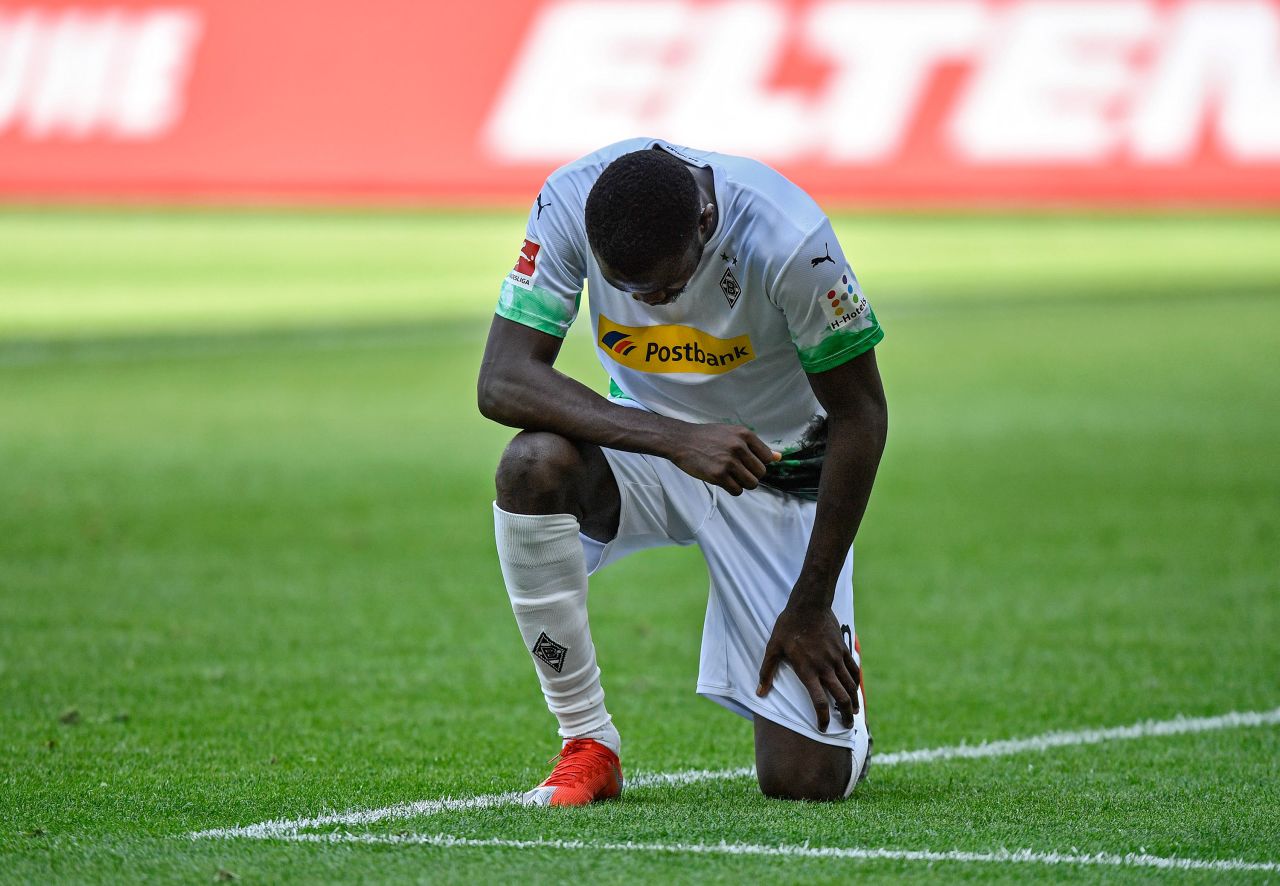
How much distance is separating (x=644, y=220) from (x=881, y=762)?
1891 millimetres

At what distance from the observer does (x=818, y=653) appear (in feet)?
16.0

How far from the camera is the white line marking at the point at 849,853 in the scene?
4.02 meters

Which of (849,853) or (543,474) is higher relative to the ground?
(543,474)

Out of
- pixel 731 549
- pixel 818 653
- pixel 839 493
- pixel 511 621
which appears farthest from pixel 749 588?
pixel 511 621

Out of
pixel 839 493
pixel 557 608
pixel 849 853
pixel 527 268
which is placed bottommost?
pixel 557 608

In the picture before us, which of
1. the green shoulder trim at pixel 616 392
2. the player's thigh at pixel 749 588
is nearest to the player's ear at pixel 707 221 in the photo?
the green shoulder trim at pixel 616 392

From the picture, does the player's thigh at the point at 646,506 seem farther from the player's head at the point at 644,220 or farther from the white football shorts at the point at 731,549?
the player's head at the point at 644,220

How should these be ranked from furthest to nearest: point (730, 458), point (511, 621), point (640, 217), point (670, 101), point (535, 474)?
point (670, 101) → point (511, 621) → point (535, 474) → point (730, 458) → point (640, 217)

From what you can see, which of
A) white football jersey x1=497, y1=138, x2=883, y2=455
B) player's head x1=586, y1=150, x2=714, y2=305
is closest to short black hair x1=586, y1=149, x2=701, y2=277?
player's head x1=586, y1=150, x2=714, y2=305

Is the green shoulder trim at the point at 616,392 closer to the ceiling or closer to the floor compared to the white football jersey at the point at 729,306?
closer to the floor

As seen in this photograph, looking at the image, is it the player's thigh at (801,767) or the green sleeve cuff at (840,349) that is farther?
the player's thigh at (801,767)

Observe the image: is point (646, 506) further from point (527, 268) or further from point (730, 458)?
point (527, 268)

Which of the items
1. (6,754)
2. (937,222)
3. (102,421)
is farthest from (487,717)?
(937,222)

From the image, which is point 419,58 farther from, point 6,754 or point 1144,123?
point 6,754
